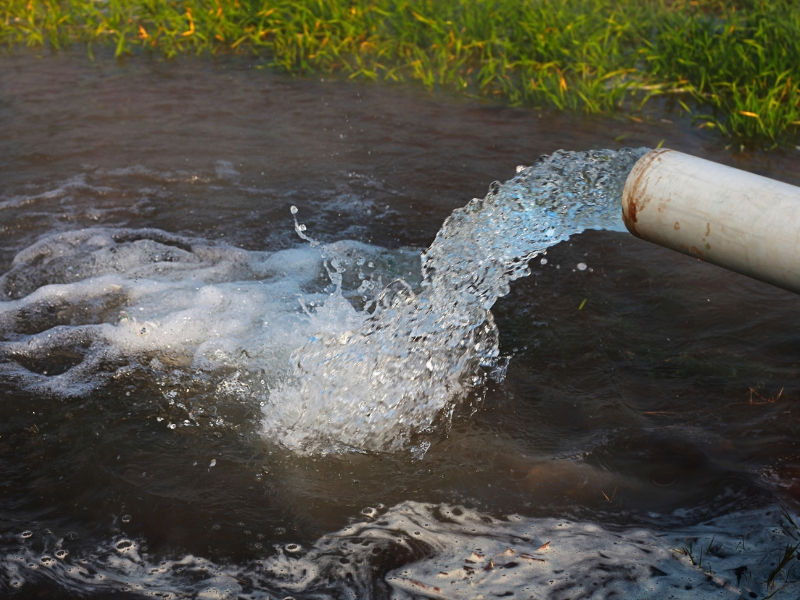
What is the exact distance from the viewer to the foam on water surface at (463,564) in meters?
2.04

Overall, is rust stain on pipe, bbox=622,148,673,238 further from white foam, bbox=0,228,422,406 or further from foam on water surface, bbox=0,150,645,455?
white foam, bbox=0,228,422,406

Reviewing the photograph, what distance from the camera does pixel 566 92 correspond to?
17.5ft

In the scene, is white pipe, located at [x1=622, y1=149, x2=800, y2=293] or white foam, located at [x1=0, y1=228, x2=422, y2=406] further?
white foam, located at [x1=0, y1=228, x2=422, y2=406]

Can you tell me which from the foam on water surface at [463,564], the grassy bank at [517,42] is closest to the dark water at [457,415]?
the foam on water surface at [463,564]

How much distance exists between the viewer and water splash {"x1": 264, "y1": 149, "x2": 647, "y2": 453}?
265cm

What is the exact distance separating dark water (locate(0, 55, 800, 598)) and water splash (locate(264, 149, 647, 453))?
0.11 metres

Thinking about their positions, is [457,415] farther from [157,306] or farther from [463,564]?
[157,306]

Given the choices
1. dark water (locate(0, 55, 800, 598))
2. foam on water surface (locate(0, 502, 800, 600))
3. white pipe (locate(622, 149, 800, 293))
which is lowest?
foam on water surface (locate(0, 502, 800, 600))

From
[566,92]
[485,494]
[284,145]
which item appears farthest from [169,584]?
[566,92]

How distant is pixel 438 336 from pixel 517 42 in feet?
12.1

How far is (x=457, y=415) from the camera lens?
2729 mm

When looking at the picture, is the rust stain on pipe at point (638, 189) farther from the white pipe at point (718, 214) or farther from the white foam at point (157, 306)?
the white foam at point (157, 306)

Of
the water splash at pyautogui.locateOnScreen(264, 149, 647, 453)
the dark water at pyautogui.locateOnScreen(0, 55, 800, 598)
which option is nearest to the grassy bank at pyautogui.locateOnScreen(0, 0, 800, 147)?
the dark water at pyautogui.locateOnScreen(0, 55, 800, 598)

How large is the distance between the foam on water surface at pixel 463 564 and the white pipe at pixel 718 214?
776 millimetres
